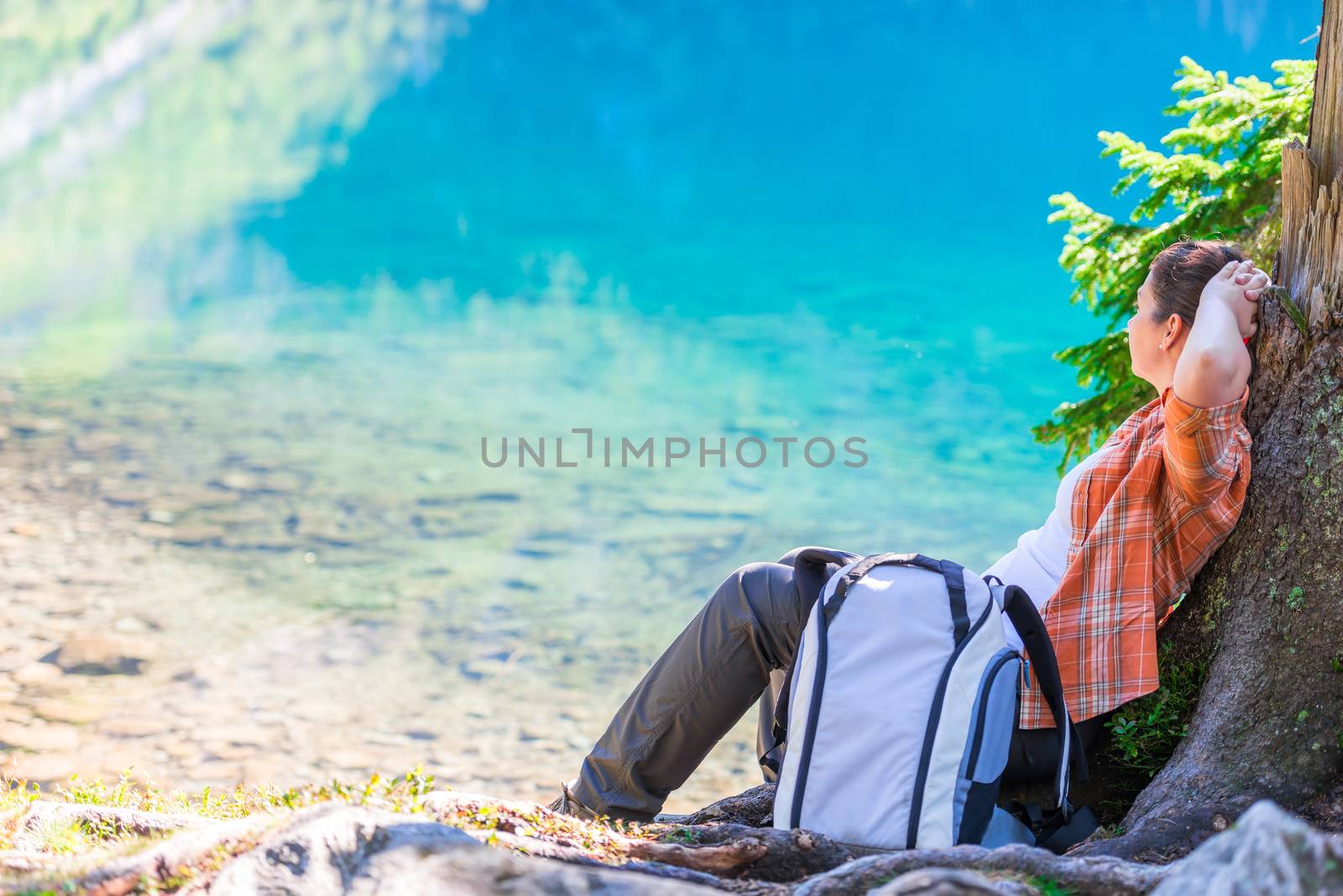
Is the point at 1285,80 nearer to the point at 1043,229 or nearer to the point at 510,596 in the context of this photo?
the point at 510,596

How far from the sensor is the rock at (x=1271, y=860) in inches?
39.9

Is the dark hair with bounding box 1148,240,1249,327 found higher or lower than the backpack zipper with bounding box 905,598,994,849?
higher

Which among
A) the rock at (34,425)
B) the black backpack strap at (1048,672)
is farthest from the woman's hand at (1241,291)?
the rock at (34,425)

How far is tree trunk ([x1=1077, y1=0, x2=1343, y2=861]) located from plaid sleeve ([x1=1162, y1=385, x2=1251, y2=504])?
12 centimetres

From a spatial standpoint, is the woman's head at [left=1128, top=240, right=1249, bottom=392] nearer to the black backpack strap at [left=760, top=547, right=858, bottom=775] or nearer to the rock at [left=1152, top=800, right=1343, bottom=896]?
the black backpack strap at [left=760, top=547, right=858, bottom=775]

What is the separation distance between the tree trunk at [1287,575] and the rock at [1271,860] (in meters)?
0.70

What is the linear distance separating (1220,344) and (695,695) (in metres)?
1.14

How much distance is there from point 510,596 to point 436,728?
1507 millimetres

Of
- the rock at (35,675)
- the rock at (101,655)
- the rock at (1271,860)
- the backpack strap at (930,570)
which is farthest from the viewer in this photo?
the rock at (101,655)

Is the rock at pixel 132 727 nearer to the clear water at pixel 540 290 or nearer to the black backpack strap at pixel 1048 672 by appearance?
the clear water at pixel 540 290

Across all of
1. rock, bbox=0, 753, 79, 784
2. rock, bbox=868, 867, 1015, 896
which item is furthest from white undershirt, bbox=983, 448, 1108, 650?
rock, bbox=0, 753, 79, 784

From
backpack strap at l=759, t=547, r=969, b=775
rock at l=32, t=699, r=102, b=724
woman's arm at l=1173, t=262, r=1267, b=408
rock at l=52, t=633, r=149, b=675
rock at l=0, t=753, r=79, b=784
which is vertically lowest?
rock at l=0, t=753, r=79, b=784

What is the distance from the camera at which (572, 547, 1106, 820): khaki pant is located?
2.09 meters

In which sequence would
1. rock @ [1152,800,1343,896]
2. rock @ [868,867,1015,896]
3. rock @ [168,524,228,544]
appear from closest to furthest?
rock @ [1152,800,1343,896], rock @ [868,867,1015,896], rock @ [168,524,228,544]
